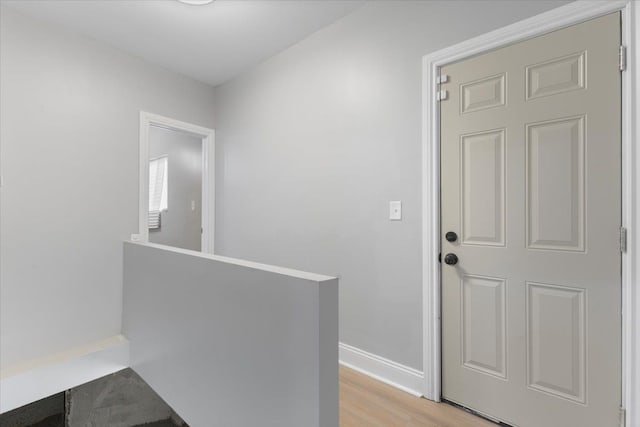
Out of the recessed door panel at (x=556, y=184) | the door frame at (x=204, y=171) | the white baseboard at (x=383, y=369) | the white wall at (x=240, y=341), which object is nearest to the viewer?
the white wall at (x=240, y=341)

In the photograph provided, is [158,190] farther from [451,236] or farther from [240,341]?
[451,236]

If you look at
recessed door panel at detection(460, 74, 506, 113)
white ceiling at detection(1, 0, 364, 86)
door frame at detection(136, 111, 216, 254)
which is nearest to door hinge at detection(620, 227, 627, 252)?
recessed door panel at detection(460, 74, 506, 113)

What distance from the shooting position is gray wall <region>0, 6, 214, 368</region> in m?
2.28

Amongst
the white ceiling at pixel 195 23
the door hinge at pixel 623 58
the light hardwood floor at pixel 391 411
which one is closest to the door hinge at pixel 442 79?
the door hinge at pixel 623 58

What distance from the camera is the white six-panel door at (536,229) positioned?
133 centimetres

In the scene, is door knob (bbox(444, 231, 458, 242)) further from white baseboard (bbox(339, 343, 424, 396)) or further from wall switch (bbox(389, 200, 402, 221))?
white baseboard (bbox(339, 343, 424, 396))

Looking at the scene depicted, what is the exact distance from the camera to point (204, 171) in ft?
11.5

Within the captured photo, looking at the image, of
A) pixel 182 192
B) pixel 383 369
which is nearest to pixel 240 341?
pixel 383 369

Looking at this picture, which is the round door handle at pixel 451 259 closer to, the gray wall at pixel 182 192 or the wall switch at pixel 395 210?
the wall switch at pixel 395 210

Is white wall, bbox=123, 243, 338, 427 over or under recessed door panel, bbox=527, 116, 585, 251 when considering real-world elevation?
under

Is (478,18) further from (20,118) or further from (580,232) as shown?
(20,118)

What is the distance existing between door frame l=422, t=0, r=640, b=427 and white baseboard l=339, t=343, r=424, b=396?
0.08m

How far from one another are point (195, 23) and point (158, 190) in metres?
2.89

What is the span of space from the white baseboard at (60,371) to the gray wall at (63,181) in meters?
0.09
